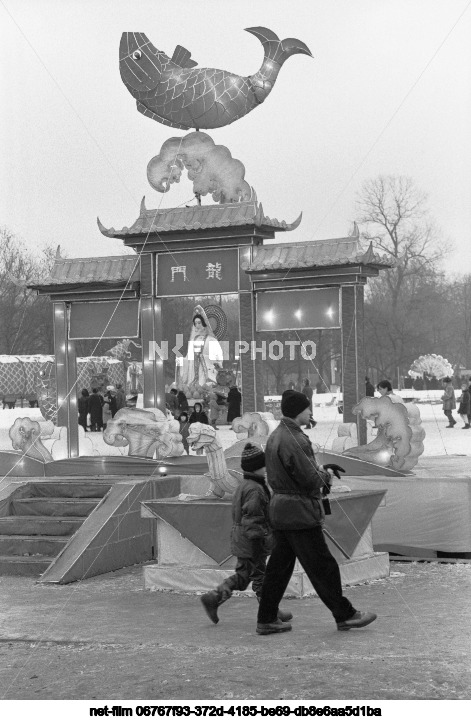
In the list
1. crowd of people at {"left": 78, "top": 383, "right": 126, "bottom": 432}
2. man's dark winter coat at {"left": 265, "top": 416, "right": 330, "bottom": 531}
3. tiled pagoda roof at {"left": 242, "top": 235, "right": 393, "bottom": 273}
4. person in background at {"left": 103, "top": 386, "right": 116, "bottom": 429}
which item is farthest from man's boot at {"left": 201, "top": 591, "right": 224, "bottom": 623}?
person in background at {"left": 103, "top": 386, "right": 116, "bottom": 429}

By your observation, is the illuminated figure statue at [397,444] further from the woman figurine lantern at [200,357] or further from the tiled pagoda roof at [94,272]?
the tiled pagoda roof at [94,272]

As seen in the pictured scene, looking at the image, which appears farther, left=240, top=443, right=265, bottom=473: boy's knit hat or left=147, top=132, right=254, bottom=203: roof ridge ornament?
left=147, top=132, right=254, bottom=203: roof ridge ornament

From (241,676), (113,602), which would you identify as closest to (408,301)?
(113,602)

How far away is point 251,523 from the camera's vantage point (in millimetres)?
8695

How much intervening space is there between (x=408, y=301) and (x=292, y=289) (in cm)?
1966

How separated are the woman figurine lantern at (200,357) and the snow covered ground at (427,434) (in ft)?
3.53

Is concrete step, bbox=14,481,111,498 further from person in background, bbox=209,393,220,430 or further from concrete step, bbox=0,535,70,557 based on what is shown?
person in background, bbox=209,393,220,430

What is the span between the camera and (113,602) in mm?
9812

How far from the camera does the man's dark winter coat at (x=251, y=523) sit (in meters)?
8.69

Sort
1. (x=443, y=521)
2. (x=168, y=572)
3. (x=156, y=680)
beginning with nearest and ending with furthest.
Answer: (x=156, y=680)
(x=168, y=572)
(x=443, y=521)

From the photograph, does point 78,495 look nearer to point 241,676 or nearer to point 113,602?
point 113,602

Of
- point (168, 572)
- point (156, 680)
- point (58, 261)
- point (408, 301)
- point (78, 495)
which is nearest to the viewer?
point (156, 680)

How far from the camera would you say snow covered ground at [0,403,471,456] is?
73.8 feet

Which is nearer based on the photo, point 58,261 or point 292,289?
point 292,289
